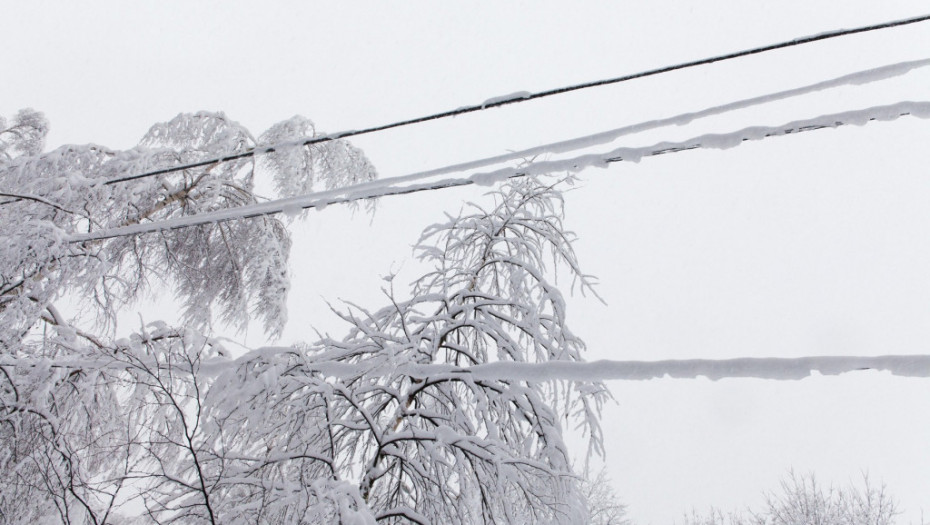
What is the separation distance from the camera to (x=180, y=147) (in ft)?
21.6

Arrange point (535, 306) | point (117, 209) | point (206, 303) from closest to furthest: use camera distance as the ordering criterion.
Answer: point (535, 306) → point (117, 209) → point (206, 303)

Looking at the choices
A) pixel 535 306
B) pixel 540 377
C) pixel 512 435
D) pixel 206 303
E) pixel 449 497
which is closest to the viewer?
pixel 540 377

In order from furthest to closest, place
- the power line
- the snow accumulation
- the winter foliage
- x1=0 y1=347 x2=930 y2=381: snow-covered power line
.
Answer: the winter foliage, the snow accumulation, the power line, x1=0 y1=347 x2=930 y2=381: snow-covered power line

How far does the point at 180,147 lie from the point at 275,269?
5.69 feet

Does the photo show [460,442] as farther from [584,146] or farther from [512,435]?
[584,146]

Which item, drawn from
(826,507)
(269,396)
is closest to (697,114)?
(269,396)

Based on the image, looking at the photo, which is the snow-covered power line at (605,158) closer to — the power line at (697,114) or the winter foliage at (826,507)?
the power line at (697,114)

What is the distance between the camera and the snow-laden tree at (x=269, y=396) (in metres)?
2.89

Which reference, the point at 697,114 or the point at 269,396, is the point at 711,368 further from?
the point at 269,396

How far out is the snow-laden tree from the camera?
2.89m

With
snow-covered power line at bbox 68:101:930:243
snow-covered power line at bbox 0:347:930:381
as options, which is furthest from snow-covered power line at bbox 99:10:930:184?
snow-covered power line at bbox 0:347:930:381

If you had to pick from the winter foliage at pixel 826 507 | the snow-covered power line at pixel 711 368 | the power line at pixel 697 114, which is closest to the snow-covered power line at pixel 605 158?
the power line at pixel 697 114

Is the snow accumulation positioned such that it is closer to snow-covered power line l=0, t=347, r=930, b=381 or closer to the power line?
the power line

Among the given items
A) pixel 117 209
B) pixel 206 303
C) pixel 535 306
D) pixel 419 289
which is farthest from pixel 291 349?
pixel 206 303
